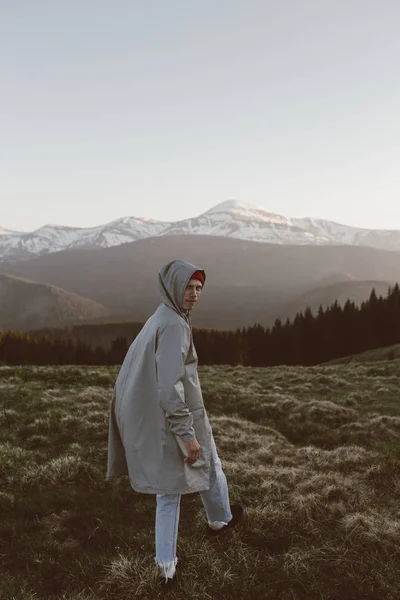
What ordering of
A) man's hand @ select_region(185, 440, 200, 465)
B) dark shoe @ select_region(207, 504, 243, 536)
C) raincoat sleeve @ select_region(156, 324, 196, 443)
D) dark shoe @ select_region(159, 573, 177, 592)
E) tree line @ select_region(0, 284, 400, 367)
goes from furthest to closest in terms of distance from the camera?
tree line @ select_region(0, 284, 400, 367), dark shoe @ select_region(207, 504, 243, 536), dark shoe @ select_region(159, 573, 177, 592), man's hand @ select_region(185, 440, 200, 465), raincoat sleeve @ select_region(156, 324, 196, 443)

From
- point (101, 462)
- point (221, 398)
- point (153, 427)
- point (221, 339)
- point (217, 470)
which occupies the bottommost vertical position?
point (221, 339)

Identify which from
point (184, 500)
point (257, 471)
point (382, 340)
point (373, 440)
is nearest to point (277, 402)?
point (373, 440)

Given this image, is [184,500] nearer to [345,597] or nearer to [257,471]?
[257,471]

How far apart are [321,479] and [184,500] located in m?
2.58

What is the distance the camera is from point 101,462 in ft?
30.1

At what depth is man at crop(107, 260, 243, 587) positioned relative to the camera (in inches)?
184

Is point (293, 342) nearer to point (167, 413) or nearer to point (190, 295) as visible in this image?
point (190, 295)

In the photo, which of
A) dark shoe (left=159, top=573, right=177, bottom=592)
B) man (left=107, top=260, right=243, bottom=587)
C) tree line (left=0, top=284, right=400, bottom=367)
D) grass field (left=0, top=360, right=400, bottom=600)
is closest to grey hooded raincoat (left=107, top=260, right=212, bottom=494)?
man (left=107, top=260, right=243, bottom=587)

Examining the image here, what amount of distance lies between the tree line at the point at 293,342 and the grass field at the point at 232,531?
81.5m

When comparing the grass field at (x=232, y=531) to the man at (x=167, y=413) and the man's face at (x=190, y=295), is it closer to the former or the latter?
the man at (x=167, y=413)

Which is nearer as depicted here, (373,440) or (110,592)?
(110,592)

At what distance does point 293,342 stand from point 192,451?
318 ft

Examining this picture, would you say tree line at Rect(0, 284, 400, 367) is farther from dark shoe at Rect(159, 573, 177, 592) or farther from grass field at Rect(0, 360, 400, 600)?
dark shoe at Rect(159, 573, 177, 592)

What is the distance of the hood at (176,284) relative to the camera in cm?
494
